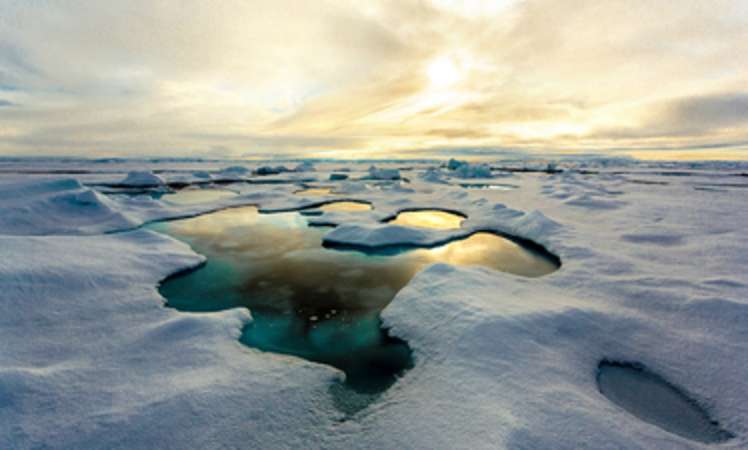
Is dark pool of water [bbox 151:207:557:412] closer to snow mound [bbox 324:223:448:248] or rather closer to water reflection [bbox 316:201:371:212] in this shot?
snow mound [bbox 324:223:448:248]

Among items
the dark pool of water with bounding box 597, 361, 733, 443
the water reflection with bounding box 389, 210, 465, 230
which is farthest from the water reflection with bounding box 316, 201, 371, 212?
the dark pool of water with bounding box 597, 361, 733, 443

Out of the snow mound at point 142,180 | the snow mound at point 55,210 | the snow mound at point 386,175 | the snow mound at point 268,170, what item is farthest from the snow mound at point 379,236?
the snow mound at point 268,170

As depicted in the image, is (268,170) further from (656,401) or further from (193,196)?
(656,401)

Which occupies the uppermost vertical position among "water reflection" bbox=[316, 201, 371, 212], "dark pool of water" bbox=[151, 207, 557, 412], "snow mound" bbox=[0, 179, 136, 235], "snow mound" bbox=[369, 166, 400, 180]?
"snow mound" bbox=[369, 166, 400, 180]

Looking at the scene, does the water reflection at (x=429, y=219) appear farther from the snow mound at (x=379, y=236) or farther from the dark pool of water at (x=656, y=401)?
the dark pool of water at (x=656, y=401)

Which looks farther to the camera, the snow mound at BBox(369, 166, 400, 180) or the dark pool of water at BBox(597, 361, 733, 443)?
the snow mound at BBox(369, 166, 400, 180)

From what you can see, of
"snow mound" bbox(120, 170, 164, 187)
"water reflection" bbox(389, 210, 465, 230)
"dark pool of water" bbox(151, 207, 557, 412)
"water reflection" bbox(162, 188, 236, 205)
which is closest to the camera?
"dark pool of water" bbox(151, 207, 557, 412)

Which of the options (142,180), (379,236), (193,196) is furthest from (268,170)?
(379,236)
